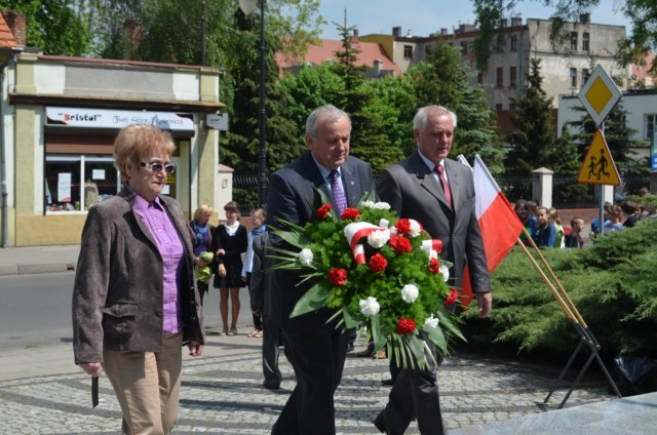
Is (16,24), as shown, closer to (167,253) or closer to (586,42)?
(167,253)

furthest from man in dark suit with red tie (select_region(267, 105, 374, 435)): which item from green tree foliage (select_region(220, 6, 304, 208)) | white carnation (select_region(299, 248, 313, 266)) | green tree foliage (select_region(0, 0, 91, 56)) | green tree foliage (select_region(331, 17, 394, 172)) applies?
green tree foliage (select_region(331, 17, 394, 172))

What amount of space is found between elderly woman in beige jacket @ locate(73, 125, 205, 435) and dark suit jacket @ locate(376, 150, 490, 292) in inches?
62.0

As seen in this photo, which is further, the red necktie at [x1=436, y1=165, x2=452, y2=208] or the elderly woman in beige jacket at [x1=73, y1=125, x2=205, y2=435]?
the red necktie at [x1=436, y1=165, x2=452, y2=208]

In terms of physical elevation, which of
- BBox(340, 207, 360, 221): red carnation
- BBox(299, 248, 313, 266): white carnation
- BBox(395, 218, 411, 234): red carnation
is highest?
BBox(340, 207, 360, 221): red carnation

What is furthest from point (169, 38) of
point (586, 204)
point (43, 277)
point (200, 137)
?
point (43, 277)

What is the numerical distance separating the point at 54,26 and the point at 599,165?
39.7 meters

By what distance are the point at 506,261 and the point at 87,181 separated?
66.8 ft

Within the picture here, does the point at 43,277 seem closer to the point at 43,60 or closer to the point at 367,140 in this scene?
the point at 43,60

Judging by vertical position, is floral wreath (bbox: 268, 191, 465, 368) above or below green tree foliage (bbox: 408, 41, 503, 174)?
below

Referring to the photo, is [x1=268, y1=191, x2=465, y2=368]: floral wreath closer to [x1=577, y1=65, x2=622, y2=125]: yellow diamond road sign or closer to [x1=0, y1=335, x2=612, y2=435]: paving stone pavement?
[x1=0, y1=335, x2=612, y2=435]: paving stone pavement

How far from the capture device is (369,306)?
5.05 meters

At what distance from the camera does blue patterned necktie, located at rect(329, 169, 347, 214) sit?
570cm

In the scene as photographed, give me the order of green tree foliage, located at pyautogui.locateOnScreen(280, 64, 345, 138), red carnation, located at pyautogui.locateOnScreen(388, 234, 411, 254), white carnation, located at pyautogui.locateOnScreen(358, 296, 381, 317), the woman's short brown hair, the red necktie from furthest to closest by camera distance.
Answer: green tree foliage, located at pyautogui.locateOnScreen(280, 64, 345, 138) < the red necktie < red carnation, located at pyautogui.locateOnScreen(388, 234, 411, 254) < white carnation, located at pyautogui.locateOnScreen(358, 296, 381, 317) < the woman's short brown hair

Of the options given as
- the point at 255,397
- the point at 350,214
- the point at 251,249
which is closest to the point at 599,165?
the point at 251,249
